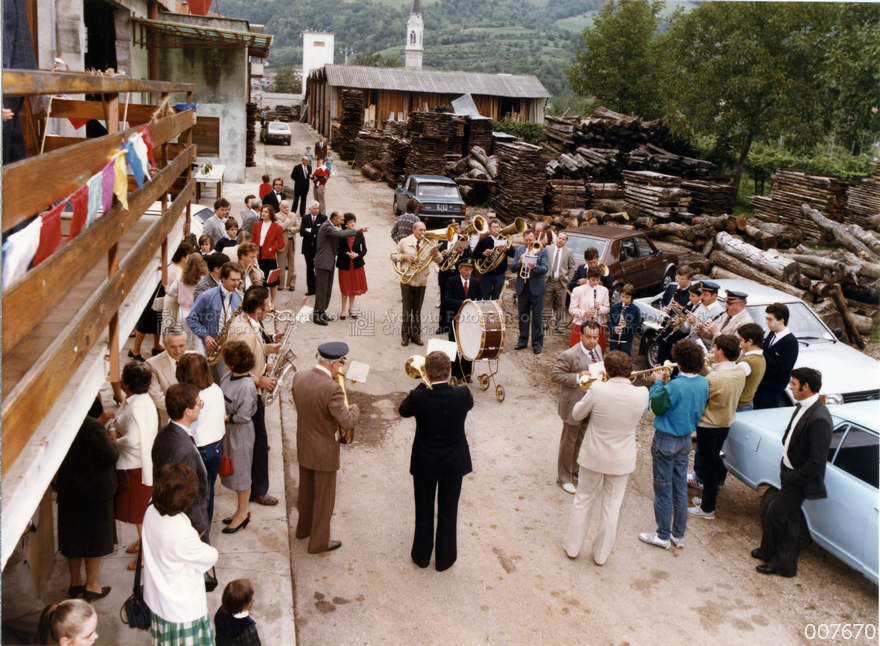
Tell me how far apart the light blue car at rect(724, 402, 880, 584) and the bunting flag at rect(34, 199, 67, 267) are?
6.37m

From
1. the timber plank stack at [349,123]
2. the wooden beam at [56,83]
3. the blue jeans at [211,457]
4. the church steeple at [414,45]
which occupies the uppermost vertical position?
the church steeple at [414,45]

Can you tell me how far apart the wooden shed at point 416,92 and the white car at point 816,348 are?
3469cm

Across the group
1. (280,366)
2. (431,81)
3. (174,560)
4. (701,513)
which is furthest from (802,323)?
(431,81)

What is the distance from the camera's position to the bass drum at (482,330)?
863 cm

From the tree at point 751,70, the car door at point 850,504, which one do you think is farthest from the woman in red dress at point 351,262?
the tree at point 751,70

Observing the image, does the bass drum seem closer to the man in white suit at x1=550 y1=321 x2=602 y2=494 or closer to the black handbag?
the man in white suit at x1=550 y1=321 x2=602 y2=494

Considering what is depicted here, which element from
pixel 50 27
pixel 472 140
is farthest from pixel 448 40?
pixel 50 27

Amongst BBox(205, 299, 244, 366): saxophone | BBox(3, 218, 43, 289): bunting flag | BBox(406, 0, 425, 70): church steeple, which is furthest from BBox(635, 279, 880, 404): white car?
BBox(406, 0, 425, 70): church steeple

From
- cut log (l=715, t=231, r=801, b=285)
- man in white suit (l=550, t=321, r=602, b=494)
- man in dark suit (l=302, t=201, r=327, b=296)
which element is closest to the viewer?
man in white suit (l=550, t=321, r=602, b=494)

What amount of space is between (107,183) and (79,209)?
0.49 meters

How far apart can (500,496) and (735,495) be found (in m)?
2.81

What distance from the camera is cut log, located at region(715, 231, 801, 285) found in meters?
13.9

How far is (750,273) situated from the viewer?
1466cm

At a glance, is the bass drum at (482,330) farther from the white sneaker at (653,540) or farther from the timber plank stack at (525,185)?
the timber plank stack at (525,185)
